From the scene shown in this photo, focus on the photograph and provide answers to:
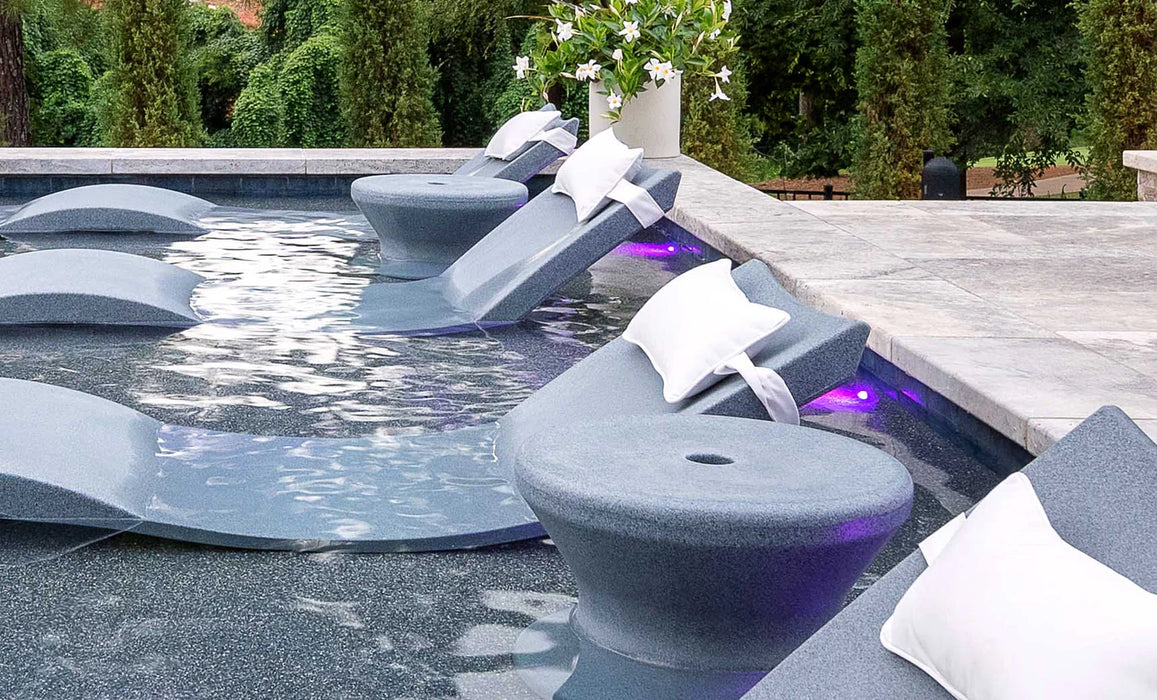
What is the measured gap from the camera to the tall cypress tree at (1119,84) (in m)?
Answer: 10.5

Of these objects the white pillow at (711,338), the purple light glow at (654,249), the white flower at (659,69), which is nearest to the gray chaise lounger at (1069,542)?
the white pillow at (711,338)

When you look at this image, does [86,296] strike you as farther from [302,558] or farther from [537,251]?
[302,558]

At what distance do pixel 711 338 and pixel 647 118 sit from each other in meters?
6.22

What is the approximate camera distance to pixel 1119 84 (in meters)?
10.7

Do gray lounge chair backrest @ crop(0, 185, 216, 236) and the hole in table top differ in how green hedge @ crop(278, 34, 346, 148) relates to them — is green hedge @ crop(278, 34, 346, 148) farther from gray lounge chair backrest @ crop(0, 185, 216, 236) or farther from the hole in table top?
the hole in table top

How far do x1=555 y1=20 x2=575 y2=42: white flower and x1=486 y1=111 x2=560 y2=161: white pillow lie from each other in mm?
834

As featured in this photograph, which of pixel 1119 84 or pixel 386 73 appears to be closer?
pixel 1119 84

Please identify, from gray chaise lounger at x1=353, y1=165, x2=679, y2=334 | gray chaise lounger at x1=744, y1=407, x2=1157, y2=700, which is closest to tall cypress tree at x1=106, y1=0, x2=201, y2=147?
gray chaise lounger at x1=353, y1=165, x2=679, y2=334

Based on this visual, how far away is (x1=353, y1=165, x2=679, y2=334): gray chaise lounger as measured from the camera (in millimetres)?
5363

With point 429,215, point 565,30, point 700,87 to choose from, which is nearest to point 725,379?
point 429,215

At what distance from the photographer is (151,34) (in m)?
11.9

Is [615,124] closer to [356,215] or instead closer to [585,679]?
[356,215]

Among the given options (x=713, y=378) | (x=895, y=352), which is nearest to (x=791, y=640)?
(x=713, y=378)

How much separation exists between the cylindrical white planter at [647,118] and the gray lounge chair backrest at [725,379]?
5.43 m
